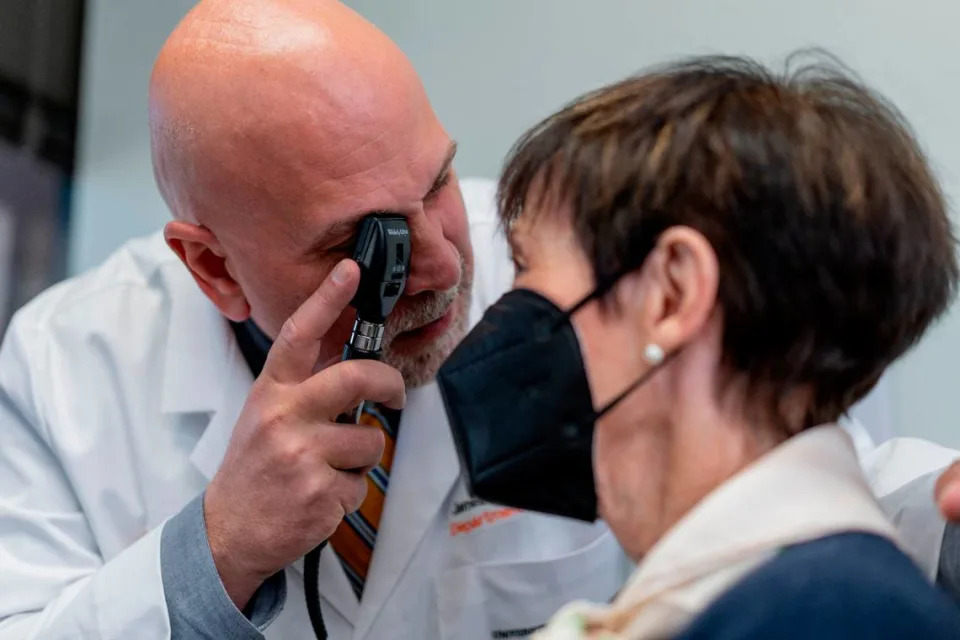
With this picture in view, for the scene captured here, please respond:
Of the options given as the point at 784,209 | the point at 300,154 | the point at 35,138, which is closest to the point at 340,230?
the point at 300,154

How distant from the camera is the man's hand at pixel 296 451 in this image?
1.01m

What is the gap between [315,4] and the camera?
1144 mm

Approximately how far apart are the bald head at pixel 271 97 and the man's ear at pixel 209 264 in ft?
0.14

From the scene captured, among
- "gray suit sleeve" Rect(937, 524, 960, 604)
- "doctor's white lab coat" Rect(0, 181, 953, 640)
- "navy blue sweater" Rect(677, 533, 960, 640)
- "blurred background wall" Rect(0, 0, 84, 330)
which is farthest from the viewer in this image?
"blurred background wall" Rect(0, 0, 84, 330)

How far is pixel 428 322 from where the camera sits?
3.93 feet

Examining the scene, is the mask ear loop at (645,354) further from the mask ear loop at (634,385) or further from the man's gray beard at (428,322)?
the man's gray beard at (428,322)

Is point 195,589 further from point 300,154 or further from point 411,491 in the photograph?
point 300,154

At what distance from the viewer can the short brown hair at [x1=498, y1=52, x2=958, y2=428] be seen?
723 mm

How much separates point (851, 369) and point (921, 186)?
161 millimetres

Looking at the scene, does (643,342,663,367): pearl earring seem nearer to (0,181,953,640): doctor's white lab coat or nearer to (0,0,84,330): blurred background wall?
(0,181,953,640): doctor's white lab coat

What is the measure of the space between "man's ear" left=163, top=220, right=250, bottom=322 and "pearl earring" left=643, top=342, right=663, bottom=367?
2.17ft

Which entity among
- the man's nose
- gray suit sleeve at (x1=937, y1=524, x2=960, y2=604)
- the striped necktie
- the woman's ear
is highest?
the woman's ear

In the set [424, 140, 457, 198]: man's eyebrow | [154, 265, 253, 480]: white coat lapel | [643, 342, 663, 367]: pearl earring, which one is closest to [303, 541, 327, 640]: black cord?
[154, 265, 253, 480]: white coat lapel

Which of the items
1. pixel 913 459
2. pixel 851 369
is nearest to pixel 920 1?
pixel 913 459
